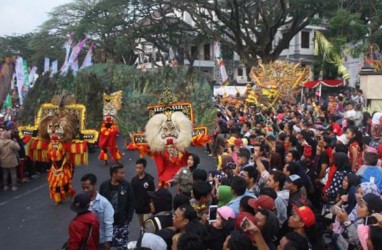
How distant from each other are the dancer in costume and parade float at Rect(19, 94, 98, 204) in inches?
98.0

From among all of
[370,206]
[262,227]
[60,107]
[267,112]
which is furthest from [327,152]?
[267,112]

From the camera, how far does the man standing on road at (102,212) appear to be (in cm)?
500

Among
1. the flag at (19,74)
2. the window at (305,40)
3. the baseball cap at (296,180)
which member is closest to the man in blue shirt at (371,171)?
the baseball cap at (296,180)

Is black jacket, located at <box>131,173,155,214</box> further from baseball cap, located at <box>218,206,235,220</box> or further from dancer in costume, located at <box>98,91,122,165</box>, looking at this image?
dancer in costume, located at <box>98,91,122,165</box>

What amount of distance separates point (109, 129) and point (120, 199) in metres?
6.95

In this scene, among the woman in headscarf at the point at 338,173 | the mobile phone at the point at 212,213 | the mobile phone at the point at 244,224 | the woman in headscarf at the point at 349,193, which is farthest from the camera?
the woman in headscarf at the point at 338,173

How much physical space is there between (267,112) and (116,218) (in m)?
10.2

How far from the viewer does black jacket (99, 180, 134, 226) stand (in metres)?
5.48

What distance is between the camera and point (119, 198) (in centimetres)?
549

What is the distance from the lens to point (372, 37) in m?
20.5

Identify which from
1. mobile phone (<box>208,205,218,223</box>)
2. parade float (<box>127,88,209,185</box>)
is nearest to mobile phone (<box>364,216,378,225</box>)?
mobile phone (<box>208,205,218,223</box>)

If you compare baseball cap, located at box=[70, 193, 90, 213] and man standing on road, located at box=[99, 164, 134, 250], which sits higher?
baseball cap, located at box=[70, 193, 90, 213]

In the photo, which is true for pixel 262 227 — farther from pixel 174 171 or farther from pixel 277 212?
pixel 174 171

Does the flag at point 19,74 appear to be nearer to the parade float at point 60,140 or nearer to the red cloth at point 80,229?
the parade float at point 60,140
